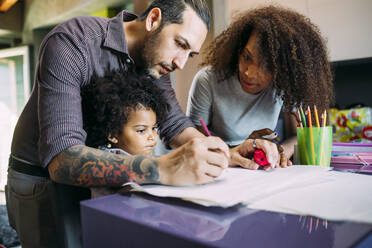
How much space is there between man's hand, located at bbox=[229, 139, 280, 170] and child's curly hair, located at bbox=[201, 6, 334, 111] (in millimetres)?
428

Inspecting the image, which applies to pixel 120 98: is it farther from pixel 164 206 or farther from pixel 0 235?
pixel 0 235

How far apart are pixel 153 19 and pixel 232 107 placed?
21.1 inches

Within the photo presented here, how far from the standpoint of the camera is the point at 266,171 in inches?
28.4

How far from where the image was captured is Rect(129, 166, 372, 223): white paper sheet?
0.43 m

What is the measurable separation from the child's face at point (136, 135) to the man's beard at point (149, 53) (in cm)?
18

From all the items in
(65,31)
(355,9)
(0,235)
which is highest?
(355,9)

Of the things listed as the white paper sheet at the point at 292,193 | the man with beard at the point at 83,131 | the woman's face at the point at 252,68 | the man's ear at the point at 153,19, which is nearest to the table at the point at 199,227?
the white paper sheet at the point at 292,193

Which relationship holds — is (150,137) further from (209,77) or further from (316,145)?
(209,77)

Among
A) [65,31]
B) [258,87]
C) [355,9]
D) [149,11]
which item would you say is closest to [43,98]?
[65,31]

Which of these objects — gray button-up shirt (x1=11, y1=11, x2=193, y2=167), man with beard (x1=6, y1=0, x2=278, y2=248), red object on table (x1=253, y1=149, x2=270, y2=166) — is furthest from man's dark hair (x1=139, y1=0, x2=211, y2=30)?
red object on table (x1=253, y1=149, x2=270, y2=166)

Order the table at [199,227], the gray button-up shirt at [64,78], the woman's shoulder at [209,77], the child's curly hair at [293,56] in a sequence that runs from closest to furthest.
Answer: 1. the table at [199,227]
2. the gray button-up shirt at [64,78]
3. the child's curly hair at [293,56]
4. the woman's shoulder at [209,77]

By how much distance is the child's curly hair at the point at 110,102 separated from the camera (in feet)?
2.72

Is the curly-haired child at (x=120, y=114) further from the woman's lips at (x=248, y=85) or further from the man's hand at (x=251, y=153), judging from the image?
the woman's lips at (x=248, y=85)

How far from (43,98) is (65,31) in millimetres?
197
